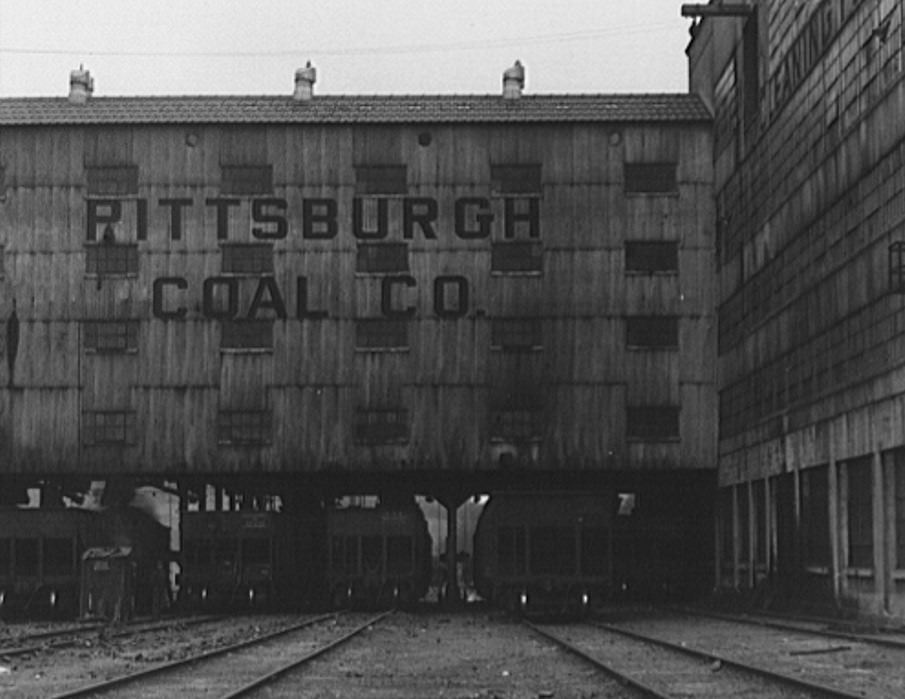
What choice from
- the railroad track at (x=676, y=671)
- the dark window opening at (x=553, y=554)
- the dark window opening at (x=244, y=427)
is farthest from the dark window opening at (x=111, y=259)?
the railroad track at (x=676, y=671)

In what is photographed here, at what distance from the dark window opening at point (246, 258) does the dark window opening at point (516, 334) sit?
5847mm

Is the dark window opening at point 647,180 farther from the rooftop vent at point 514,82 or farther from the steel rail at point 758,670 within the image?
the steel rail at point 758,670

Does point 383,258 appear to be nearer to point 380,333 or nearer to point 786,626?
point 380,333

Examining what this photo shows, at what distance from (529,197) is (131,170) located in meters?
10.1

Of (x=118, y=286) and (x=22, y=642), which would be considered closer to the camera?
(x=22, y=642)

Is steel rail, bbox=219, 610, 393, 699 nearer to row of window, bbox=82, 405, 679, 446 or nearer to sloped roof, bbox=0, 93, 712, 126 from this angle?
row of window, bbox=82, 405, 679, 446

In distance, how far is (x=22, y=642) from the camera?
2600cm

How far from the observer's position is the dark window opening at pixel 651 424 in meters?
40.5

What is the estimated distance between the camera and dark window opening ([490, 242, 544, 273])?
40875mm

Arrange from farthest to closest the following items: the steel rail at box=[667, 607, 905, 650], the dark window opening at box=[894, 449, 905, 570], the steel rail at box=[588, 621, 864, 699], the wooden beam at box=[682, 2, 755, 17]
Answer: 1. the wooden beam at box=[682, 2, 755, 17]
2. the dark window opening at box=[894, 449, 905, 570]
3. the steel rail at box=[667, 607, 905, 650]
4. the steel rail at box=[588, 621, 864, 699]

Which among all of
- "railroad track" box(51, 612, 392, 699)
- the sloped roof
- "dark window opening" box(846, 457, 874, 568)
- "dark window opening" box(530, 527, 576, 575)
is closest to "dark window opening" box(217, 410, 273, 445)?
the sloped roof

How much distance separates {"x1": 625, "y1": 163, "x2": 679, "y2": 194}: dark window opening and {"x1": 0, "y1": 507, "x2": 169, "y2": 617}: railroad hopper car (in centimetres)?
1494

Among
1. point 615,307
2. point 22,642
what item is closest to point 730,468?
point 615,307

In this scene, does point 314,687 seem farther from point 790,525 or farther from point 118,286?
point 118,286
